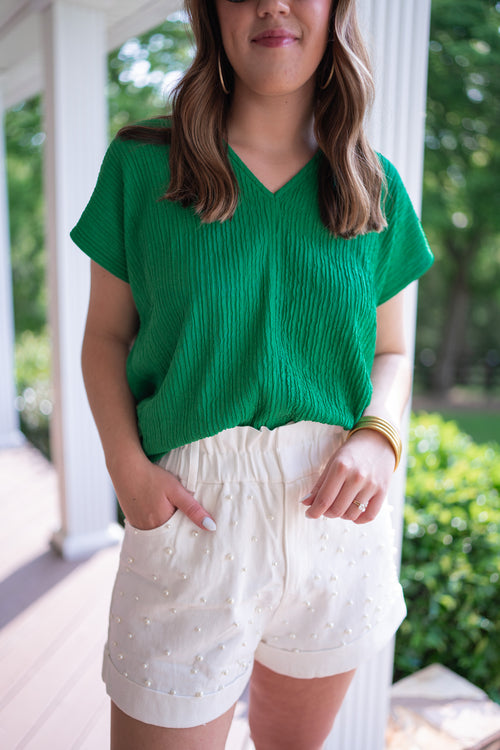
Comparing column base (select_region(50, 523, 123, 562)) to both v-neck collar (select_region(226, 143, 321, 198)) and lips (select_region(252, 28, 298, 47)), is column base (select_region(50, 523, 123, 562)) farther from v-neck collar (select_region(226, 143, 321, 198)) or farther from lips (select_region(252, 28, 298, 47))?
lips (select_region(252, 28, 298, 47))

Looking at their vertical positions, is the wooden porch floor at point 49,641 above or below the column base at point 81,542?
below

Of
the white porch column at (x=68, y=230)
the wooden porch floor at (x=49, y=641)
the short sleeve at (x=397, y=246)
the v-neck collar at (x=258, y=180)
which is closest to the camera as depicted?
the v-neck collar at (x=258, y=180)

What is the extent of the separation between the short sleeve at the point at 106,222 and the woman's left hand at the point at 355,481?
0.52 m

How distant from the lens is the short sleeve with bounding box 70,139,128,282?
108 cm

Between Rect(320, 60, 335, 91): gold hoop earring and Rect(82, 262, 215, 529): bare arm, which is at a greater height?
Rect(320, 60, 335, 91): gold hoop earring

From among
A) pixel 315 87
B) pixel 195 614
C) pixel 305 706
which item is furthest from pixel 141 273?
pixel 305 706

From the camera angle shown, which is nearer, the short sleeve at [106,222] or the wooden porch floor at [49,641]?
the short sleeve at [106,222]

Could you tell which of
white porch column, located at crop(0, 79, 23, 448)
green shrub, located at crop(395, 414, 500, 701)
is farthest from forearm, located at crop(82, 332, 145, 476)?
white porch column, located at crop(0, 79, 23, 448)

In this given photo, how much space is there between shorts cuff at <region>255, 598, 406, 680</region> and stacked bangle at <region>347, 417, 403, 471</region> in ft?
1.08

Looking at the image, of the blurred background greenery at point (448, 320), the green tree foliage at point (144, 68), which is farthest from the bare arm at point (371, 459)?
the green tree foliage at point (144, 68)

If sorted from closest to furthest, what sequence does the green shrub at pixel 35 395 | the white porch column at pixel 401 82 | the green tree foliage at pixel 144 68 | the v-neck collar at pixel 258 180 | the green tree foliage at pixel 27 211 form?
the v-neck collar at pixel 258 180 → the white porch column at pixel 401 82 → the green tree foliage at pixel 144 68 → the green shrub at pixel 35 395 → the green tree foliage at pixel 27 211

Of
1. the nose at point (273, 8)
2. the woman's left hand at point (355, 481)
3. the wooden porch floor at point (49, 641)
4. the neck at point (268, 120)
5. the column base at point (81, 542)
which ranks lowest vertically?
the wooden porch floor at point (49, 641)

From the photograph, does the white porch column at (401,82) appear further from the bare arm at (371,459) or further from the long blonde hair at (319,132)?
the long blonde hair at (319,132)

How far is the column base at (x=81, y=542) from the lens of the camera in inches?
135
